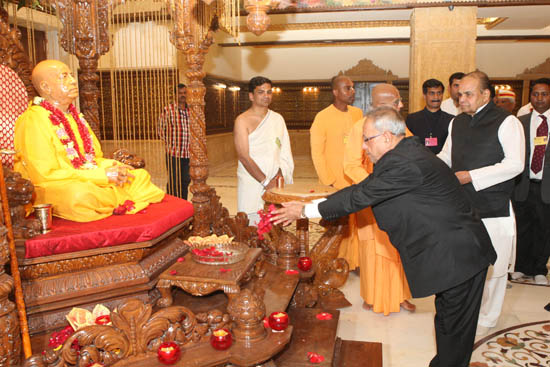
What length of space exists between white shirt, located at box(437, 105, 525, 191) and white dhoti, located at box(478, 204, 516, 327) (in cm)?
30

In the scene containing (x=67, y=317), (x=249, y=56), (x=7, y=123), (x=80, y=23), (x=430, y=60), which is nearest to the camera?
(x=67, y=317)

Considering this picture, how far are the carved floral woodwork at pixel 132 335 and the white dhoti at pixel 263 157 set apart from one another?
2.13 metres

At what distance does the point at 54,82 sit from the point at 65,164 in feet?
2.00

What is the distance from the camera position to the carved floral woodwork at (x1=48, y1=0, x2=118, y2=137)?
4082mm

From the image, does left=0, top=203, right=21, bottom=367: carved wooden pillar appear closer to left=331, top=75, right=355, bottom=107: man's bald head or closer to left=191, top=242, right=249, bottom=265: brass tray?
left=191, top=242, right=249, bottom=265: brass tray

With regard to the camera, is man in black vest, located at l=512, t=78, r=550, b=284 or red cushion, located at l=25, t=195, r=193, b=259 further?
man in black vest, located at l=512, t=78, r=550, b=284

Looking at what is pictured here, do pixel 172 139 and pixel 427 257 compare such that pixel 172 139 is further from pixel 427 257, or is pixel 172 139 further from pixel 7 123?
pixel 427 257

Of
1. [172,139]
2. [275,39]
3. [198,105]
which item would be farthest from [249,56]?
[198,105]

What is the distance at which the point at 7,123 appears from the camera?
3.35 m

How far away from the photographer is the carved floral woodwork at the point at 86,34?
4082mm

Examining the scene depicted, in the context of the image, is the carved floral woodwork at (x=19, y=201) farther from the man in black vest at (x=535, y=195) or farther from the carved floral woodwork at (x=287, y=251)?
the man in black vest at (x=535, y=195)

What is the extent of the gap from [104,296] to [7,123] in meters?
1.50

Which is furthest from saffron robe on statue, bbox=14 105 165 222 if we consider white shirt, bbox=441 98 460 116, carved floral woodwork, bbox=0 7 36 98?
white shirt, bbox=441 98 460 116

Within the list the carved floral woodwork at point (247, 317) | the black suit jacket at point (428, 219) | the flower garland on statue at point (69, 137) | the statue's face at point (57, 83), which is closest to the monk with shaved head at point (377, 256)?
the black suit jacket at point (428, 219)
